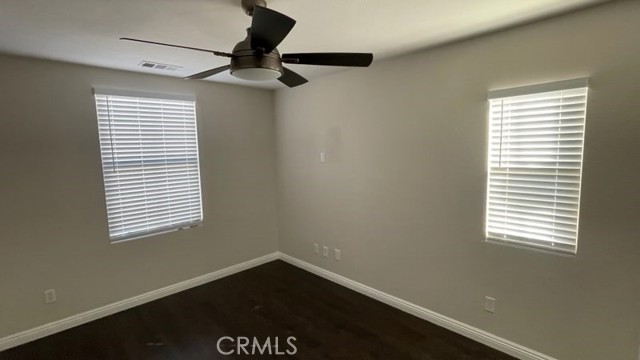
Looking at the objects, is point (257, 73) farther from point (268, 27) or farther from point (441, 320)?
point (441, 320)

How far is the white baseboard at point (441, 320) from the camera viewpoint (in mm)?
2268

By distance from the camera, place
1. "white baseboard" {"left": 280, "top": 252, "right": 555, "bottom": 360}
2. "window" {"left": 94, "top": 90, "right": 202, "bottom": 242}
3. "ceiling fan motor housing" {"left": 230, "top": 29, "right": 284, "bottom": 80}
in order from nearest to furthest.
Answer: "ceiling fan motor housing" {"left": 230, "top": 29, "right": 284, "bottom": 80}
"white baseboard" {"left": 280, "top": 252, "right": 555, "bottom": 360}
"window" {"left": 94, "top": 90, "right": 202, "bottom": 242}

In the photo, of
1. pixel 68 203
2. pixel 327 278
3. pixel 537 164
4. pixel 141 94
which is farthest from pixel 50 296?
pixel 537 164

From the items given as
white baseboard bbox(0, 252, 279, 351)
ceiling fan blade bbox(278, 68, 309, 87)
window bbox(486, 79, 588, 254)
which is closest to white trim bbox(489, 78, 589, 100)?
window bbox(486, 79, 588, 254)

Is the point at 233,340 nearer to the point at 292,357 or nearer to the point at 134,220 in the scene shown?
the point at 292,357

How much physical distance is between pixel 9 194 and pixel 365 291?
330 cm

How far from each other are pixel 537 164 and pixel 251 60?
200 centimetres

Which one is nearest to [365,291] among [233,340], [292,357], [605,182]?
[292,357]

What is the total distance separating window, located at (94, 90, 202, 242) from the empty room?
0.02 metres

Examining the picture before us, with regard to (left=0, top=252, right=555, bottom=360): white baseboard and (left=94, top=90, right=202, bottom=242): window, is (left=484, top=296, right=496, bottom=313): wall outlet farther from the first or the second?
(left=94, top=90, right=202, bottom=242): window

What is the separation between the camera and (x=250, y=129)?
4004 millimetres

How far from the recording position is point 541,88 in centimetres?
202

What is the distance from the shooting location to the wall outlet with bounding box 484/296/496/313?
2383mm

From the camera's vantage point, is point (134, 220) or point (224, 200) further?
point (224, 200)
